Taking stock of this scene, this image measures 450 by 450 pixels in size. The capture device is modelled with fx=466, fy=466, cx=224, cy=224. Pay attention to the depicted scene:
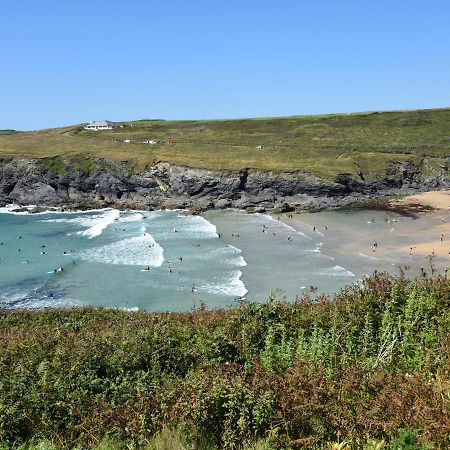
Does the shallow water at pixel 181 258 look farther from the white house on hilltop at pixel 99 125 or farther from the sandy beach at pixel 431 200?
the white house on hilltop at pixel 99 125

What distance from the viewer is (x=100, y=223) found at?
251 ft

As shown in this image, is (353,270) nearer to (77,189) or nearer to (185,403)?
(185,403)

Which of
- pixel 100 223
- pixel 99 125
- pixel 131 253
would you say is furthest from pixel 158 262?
pixel 99 125

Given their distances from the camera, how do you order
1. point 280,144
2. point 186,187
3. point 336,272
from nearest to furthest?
point 336,272 < point 186,187 < point 280,144

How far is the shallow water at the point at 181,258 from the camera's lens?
41.5 meters

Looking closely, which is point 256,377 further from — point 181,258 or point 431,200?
point 431,200

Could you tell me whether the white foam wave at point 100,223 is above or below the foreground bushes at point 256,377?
below

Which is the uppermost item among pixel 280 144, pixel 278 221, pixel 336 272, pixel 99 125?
pixel 99 125

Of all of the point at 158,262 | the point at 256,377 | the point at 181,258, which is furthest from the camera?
the point at 181,258

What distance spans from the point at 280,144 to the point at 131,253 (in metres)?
76.3

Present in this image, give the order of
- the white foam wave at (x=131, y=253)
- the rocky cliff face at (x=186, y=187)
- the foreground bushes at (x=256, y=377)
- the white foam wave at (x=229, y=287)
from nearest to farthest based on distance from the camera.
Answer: the foreground bushes at (x=256, y=377) → the white foam wave at (x=229, y=287) → the white foam wave at (x=131, y=253) → the rocky cliff face at (x=186, y=187)

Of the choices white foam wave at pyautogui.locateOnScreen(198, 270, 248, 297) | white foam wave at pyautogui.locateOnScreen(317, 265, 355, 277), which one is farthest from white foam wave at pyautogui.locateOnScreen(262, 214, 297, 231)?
white foam wave at pyautogui.locateOnScreen(198, 270, 248, 297)

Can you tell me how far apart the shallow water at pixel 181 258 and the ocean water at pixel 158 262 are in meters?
0.11

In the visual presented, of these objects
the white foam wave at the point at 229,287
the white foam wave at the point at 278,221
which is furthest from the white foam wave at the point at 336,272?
the white foam wave at the point at 278,221
